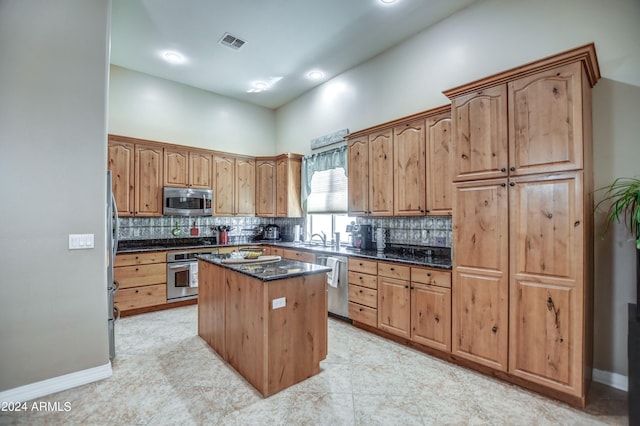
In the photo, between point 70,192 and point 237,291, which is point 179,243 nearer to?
point 70,192

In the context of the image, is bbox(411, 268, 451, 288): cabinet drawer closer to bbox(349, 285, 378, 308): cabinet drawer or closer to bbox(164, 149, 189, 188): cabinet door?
bbox(349, 285, 378, 308): cabinet drawer

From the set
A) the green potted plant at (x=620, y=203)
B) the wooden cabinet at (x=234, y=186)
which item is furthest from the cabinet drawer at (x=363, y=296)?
the wooden cabinet at (x=234, y=186)

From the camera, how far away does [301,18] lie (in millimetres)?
3398

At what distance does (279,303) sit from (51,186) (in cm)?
205

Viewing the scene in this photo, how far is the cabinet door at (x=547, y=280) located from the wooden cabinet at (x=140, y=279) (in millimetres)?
4258

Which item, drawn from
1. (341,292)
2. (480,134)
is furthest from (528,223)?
(341,292)

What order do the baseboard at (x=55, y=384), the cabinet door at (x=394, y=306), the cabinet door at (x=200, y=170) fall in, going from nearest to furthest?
the baseboard at (x=55, y=384)
the cabinet door at (x=394, y=306)
the cabinet door at (x=200, y=170)

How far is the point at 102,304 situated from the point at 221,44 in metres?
3.38

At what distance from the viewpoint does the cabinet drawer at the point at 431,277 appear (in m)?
2.75

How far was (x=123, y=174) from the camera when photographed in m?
4.27

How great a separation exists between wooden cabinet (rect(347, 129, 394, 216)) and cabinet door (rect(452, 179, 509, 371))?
108 cm

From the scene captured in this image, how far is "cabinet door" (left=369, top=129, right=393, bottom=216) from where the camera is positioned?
3.63 meters

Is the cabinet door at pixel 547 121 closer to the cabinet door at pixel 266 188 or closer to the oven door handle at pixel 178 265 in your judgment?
the cabinet door at pixel 266 188

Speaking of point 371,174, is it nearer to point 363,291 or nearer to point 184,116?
point 363,291
